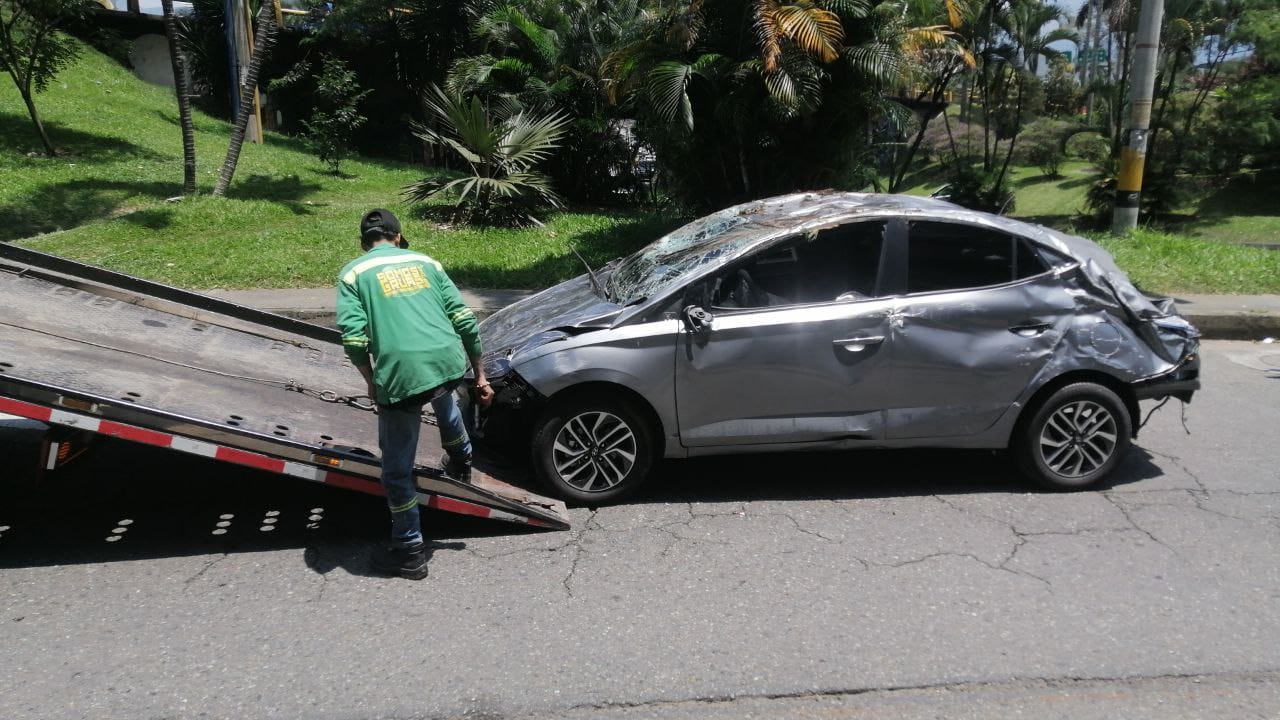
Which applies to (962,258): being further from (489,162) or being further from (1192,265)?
(489,162)

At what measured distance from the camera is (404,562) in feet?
15.1

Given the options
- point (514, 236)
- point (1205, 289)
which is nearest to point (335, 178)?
point (514, 236)

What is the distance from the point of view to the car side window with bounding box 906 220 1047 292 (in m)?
5.64

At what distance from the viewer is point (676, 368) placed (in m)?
5.29

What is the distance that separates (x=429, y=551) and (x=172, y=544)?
4.33 ft

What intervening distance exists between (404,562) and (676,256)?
8.34 feet

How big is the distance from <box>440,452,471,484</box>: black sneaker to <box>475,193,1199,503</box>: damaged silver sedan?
0.41m

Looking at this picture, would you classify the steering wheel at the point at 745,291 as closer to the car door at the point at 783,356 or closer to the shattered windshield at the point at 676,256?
the car door at the point at 783,356

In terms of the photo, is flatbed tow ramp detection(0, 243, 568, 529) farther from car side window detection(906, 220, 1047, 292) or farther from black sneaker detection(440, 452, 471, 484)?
car side window detection(906, 220, 1047, 292)

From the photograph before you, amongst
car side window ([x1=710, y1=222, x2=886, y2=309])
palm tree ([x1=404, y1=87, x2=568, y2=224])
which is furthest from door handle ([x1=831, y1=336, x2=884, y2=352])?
palm tree ([x1=404, y1=87, x2=568, y2=224])

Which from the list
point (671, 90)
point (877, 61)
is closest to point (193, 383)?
point (671, 90)

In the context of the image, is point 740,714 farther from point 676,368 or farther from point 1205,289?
point 1205,289

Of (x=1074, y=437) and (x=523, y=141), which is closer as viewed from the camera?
(x=1074, y=437)

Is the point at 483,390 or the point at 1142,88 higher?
the point at 1142,88
